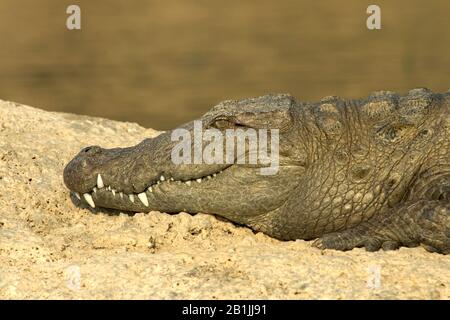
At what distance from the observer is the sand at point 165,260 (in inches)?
182

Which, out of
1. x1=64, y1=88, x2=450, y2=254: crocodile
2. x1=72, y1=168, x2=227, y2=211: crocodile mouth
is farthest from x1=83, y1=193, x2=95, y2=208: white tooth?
x1=64, y1=88, x2=450, y2=254: crocodile

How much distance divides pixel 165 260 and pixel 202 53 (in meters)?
10.2

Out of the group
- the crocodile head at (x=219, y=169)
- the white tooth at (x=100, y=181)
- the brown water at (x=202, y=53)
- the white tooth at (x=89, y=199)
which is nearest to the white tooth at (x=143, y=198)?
the crocodile head at (x=219, y=169)

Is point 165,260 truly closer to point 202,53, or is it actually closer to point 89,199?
point 89,199

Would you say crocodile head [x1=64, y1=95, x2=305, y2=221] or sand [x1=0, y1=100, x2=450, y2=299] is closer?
sand [x1=0, y1=100, x2=450, y2=299]

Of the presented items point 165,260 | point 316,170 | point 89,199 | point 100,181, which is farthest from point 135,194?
point 316,170

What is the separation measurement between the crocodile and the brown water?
230 inches

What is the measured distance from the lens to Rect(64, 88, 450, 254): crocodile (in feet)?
19.0

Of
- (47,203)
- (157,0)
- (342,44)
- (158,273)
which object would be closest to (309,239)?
(158,273)

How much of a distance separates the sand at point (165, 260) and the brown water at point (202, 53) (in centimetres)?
560

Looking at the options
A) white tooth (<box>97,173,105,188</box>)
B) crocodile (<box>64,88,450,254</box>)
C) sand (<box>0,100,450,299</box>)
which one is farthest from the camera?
white tooth (<box>97,173,105,188</box>)

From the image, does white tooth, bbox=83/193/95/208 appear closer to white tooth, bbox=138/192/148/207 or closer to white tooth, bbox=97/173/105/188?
white tooth, bbox=97/173/105/188

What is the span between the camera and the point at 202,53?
49.3 ft
